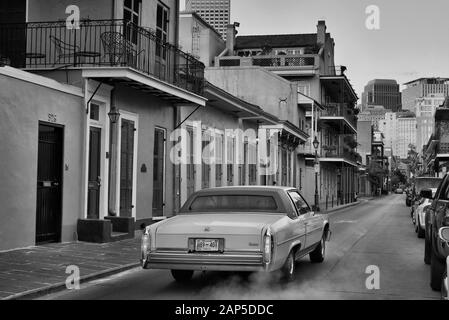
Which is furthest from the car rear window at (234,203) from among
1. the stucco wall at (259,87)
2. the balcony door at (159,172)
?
the stucco wall at (259,87)

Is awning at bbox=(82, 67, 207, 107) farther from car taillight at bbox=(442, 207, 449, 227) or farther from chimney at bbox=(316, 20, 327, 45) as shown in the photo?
chimney at bbox=(316, 20, 327, 45)

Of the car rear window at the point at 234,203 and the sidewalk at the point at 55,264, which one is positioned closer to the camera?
the sidewalk at the point at 55,264

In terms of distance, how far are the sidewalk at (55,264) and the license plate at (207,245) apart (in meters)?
2.06

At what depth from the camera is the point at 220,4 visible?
200ft

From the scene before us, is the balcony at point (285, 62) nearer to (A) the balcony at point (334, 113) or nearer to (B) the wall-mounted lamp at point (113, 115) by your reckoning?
(A) the balcony at point (334, 113)

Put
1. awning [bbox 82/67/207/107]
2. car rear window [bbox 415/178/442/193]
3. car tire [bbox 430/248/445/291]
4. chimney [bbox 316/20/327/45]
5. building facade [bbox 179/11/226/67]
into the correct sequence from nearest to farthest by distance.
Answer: car tire [bbox 430/248/445/291] → awning [bbox 82/67/207/107] → car rear window [bbox 415/178/442/193] → building facade [bbox 179/11/226/67] → chimney [bbox 316/20/327/45]

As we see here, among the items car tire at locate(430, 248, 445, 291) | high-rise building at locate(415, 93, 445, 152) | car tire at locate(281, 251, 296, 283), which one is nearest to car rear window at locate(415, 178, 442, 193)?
car tire at locate(430, 248, 445, 291)

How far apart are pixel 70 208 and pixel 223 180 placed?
37.7 feet

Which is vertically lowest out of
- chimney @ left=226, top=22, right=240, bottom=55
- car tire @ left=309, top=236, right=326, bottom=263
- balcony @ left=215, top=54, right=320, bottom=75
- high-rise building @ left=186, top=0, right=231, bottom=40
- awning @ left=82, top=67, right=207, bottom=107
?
car tire @ left=309, top=236, right=326, bottom=263

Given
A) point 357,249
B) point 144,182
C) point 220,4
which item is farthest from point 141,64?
point 220,4

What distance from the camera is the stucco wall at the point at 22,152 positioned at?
11.0 meters

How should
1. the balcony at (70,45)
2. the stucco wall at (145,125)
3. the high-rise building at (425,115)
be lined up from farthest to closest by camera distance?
1. the high-rise building at (425,115)
2. the stucco wall at (145,125)
3. the balcony at (70,45)

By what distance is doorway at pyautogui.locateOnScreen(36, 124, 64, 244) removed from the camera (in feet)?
40.0
